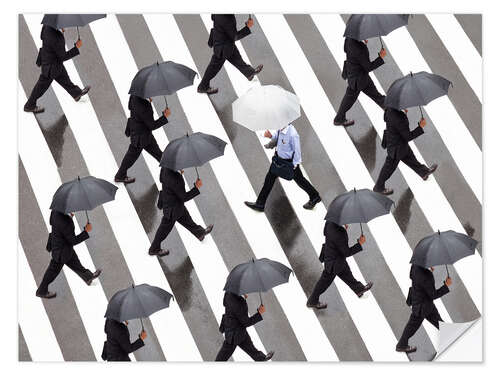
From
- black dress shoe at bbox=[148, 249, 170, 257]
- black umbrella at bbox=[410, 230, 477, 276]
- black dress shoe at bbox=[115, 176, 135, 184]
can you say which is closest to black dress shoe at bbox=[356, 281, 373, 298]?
black umbrella at bbox=[410, 230, 477, 276]

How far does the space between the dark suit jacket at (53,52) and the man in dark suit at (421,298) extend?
7117mm

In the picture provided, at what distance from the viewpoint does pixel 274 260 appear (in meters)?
27.6

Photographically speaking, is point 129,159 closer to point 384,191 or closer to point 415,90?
point 384,191

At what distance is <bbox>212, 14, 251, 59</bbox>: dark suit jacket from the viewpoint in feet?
96.4

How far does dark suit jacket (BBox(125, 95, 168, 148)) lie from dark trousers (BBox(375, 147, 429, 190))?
11.8 feet

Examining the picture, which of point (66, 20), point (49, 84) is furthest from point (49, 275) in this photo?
point (66, 20)

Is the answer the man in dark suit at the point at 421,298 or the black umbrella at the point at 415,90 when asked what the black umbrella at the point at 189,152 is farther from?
the man in dark suit at the point at 421,298

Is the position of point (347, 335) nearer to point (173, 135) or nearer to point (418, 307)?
point (418, 307)

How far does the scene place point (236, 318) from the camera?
26234mm

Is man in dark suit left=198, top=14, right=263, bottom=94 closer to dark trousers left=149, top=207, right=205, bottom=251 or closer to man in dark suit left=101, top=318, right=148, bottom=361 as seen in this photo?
dark trousers left=149, top=207, right=205, bottom=251

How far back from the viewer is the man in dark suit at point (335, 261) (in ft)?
87.6

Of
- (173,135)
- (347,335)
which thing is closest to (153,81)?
(173,135)

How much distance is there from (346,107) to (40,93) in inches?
203

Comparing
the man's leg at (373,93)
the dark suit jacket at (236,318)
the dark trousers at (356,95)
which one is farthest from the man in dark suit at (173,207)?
the man's leg at (373,93)
